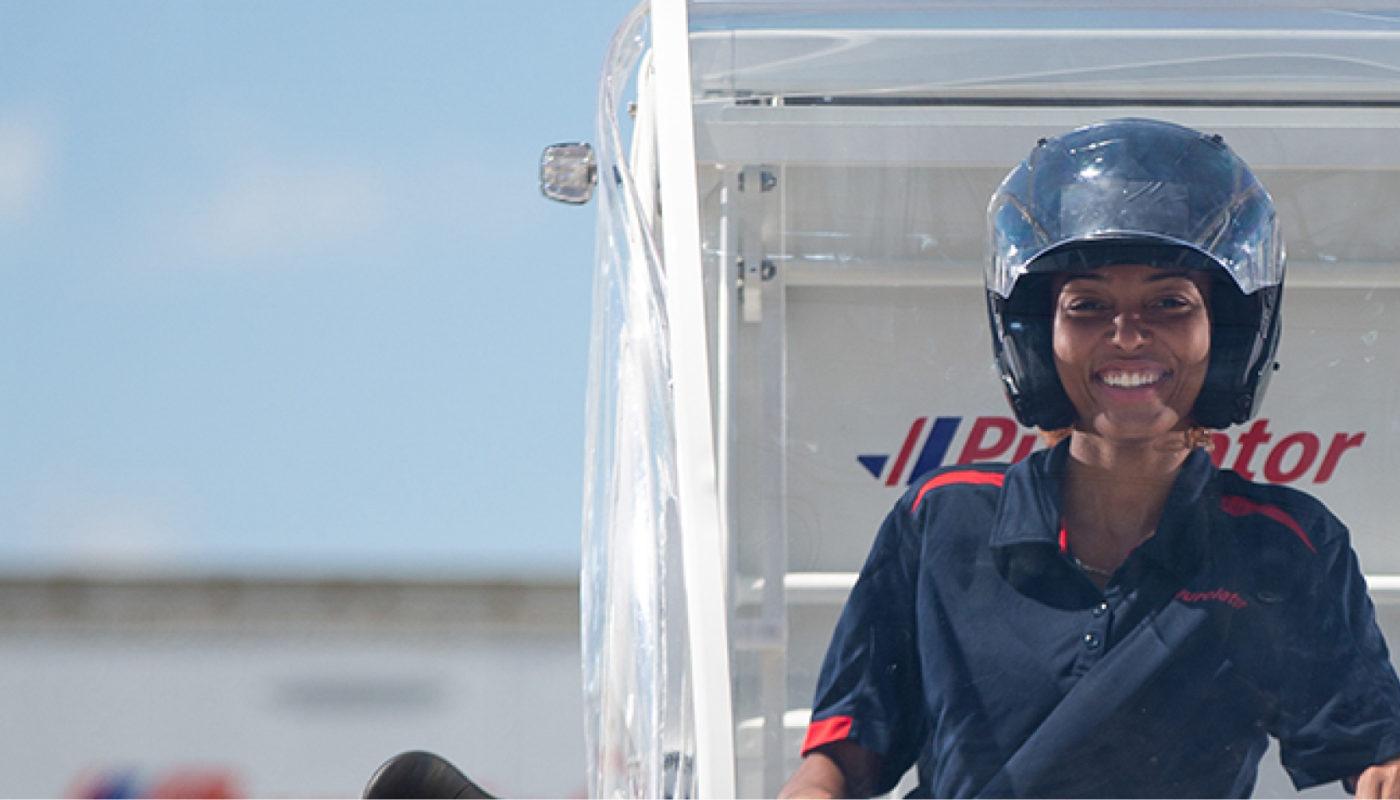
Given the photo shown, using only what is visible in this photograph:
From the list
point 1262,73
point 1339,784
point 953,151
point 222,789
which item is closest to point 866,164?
point 953,151

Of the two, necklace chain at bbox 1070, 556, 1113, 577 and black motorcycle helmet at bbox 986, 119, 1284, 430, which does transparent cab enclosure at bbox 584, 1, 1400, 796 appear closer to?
black motorcycle helmet at bbox 986, 119, 1284, 430

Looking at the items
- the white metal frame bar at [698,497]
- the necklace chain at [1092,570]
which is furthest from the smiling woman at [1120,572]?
the white metal frame bar at [698,497]

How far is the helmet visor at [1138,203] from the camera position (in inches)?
62.6

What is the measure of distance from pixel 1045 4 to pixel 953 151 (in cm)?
25

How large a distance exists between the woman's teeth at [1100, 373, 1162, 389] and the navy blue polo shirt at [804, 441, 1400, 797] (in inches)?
3.3

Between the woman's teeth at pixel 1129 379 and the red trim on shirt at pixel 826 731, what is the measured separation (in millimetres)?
396

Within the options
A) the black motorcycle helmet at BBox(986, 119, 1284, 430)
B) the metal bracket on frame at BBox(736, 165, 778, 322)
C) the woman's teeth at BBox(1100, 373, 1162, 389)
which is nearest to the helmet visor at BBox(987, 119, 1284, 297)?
the black motorcycle helmet at BBox(986, 119, 1284, 430)

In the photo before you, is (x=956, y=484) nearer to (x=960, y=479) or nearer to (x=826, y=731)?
(x=960, y=479)

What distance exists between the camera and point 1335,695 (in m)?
1.59

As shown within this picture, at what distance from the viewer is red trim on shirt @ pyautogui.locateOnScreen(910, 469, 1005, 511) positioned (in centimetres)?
167

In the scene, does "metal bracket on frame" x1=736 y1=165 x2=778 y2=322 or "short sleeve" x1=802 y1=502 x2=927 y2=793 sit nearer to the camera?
"short sleeve" x1=802 y1=502 x2=927 y2=793

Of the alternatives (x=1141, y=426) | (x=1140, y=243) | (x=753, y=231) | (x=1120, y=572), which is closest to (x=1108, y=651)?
(x=1120, y=572)

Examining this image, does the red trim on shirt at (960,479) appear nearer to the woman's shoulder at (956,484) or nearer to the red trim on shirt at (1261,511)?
the woman's shoulder at (956,484)

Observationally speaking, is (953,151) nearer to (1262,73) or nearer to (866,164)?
(866,164)
